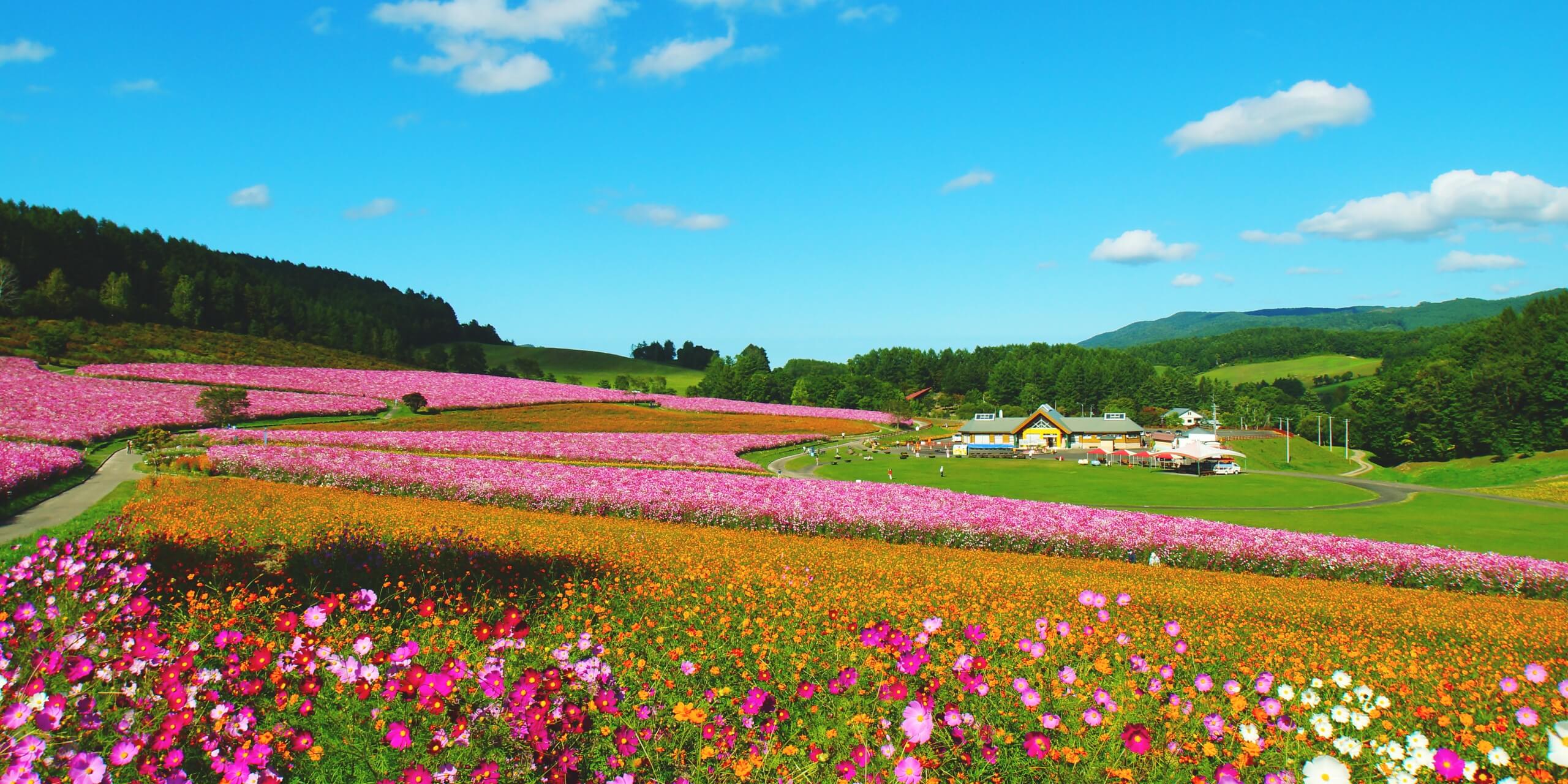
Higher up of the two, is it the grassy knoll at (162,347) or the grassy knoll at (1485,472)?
the grassy knoll at (162,347)

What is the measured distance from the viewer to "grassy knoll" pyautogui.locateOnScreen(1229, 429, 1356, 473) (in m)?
75.5

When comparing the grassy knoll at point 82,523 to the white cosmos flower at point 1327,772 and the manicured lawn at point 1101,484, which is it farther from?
the manicured lawn at point 1101,484

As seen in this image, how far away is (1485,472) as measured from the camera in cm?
6244

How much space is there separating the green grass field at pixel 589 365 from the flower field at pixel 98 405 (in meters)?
64.9

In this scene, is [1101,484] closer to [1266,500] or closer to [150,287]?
[1266,500]

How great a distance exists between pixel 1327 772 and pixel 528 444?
42883mm

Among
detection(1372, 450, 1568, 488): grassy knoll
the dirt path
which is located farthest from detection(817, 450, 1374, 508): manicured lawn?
the dirt path

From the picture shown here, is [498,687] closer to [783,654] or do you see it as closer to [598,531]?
[783,654]

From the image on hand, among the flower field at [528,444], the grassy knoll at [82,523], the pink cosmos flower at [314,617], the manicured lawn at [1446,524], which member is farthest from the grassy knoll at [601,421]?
the pink cosmos flower at [314,617]

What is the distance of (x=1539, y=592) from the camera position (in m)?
19.2

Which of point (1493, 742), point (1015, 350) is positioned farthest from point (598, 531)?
point (1015, 350)

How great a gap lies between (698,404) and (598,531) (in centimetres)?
6402

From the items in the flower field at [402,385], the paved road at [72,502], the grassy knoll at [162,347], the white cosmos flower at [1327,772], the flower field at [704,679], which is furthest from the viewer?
the grassy knoll at [162,347]

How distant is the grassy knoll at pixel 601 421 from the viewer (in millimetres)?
51781
